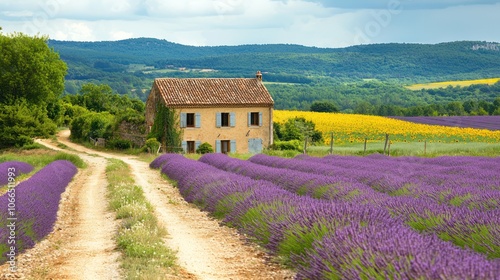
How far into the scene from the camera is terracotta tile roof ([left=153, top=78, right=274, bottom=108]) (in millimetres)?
38219

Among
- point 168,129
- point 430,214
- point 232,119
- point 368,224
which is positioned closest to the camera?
point 368,224

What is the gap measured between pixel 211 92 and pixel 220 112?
141 centimetres

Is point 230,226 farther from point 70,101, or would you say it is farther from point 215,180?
point 70,101

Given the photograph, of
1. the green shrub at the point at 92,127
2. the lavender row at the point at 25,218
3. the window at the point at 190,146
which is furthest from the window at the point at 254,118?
the lavender row at the point at 25,218

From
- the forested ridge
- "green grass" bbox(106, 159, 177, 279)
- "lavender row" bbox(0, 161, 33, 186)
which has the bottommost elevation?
"lavender row" bbox(0, 161, 33, 186)

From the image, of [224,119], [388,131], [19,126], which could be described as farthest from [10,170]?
[388,131]

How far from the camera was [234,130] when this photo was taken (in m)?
39.3

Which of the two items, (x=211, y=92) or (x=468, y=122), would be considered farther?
(x=468, y=122)

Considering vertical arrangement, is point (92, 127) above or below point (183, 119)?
below

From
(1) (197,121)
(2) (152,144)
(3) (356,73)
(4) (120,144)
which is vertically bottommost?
(4) (120,144)

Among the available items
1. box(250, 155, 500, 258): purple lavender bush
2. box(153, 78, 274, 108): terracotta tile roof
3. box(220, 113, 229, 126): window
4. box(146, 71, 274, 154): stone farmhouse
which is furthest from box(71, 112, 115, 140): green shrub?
box(250, 155, 500, 258): purple lavender bush

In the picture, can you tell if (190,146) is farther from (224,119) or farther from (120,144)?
(120,144)

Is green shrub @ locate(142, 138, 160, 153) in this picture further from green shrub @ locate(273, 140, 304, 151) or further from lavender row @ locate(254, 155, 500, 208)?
lavender row @ locate(254, 155, 500, 208)

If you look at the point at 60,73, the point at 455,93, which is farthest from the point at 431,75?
the point at 60,73
